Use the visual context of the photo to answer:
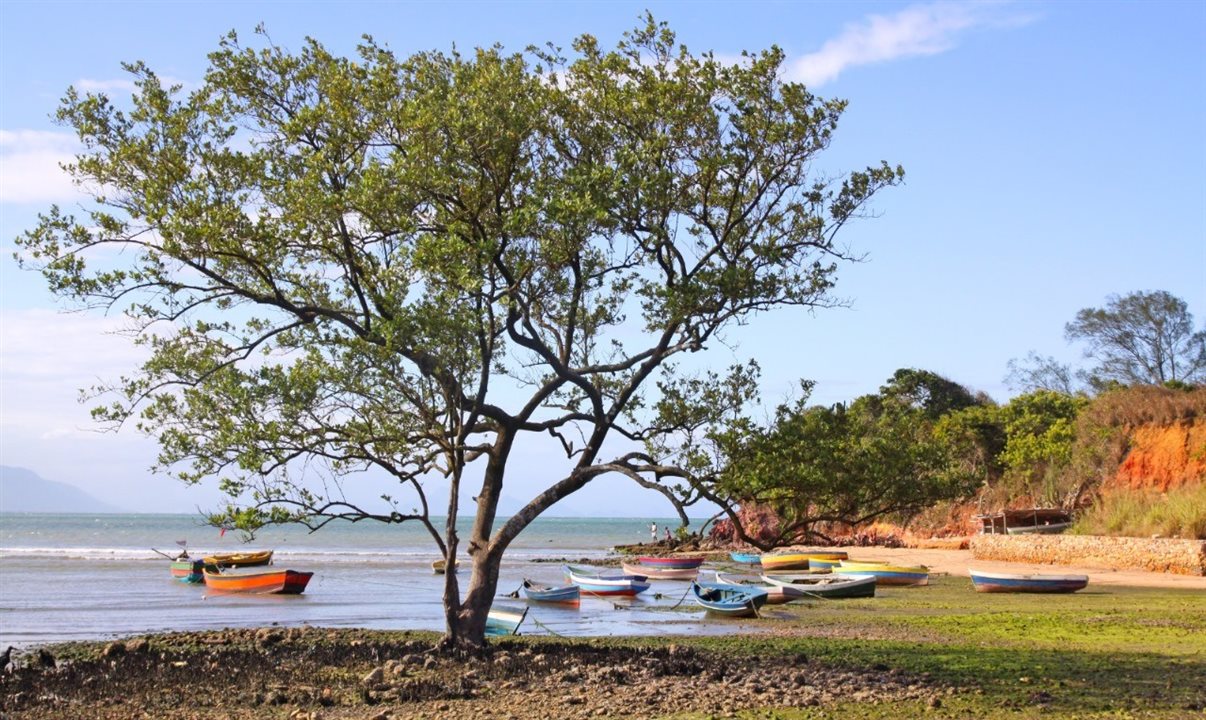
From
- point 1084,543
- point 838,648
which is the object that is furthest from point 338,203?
point 1084,543

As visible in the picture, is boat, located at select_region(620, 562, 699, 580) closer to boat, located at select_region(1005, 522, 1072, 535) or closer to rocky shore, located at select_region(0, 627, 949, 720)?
boat, located at select_region(1005, 522, 1072, 535)

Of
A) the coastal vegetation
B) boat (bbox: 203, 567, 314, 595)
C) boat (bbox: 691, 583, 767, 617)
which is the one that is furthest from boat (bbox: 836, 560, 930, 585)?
boat (bbox: 203, 567, 314, 595)

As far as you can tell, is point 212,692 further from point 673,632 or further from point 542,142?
point 673,632

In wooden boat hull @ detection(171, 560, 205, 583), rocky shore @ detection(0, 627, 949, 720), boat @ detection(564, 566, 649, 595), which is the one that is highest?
wooden boat hull @ detection(171, 560, 205, 583)

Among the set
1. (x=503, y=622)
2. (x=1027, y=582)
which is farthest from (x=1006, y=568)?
(x=503, y=622)

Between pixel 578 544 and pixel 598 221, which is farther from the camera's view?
pixel 578 544

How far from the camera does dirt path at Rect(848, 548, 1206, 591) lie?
31.8 metres

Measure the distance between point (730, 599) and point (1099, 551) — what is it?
16345mm

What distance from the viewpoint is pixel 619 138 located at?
15.1m

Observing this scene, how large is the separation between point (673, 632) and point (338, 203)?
42.7ft

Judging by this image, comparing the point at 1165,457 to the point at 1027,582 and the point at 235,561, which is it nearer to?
the point at 1027,582

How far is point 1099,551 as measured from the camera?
123 ft

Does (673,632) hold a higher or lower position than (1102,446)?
lower

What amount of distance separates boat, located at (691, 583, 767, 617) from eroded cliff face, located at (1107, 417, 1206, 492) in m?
21.0
